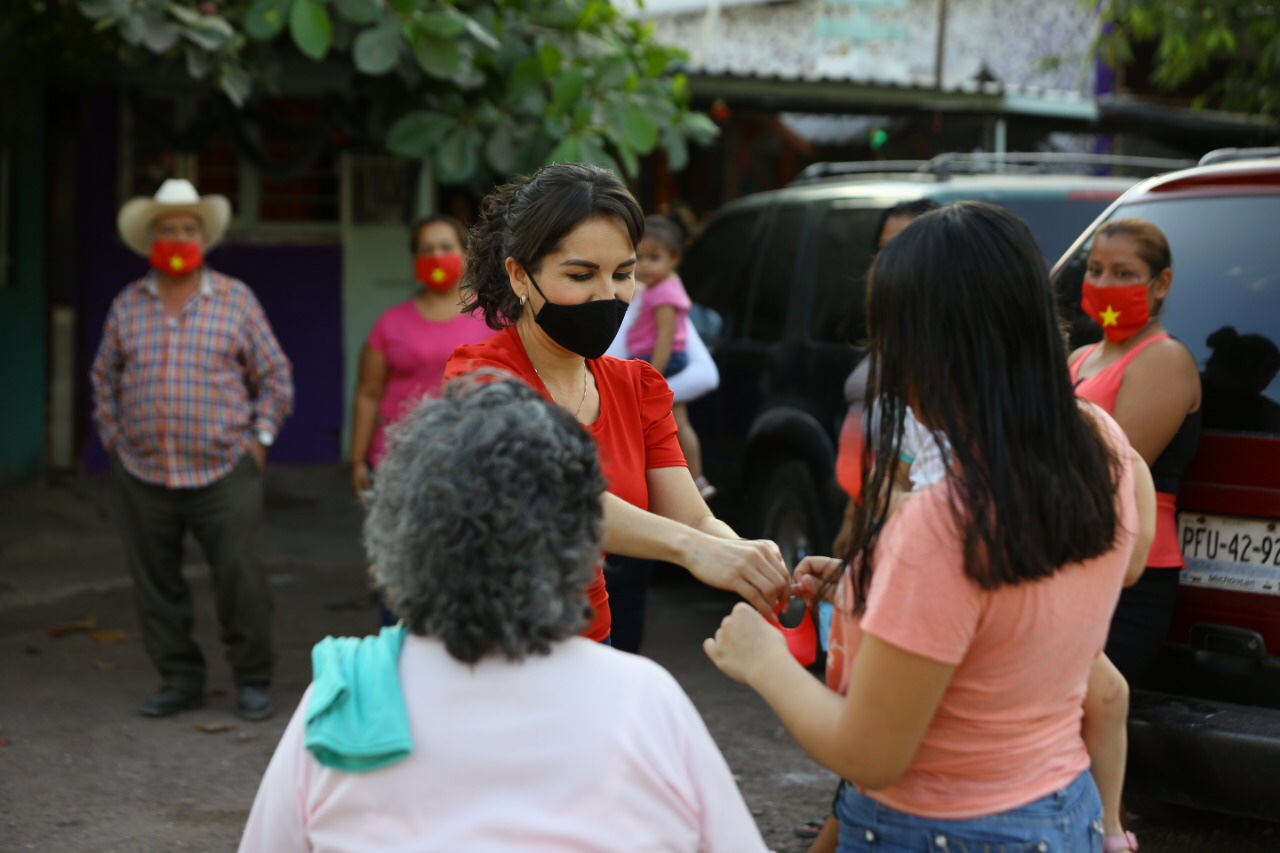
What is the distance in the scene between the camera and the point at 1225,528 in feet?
12.8

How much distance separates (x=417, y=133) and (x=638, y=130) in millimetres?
1103

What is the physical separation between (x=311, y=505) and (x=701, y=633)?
4.60 m

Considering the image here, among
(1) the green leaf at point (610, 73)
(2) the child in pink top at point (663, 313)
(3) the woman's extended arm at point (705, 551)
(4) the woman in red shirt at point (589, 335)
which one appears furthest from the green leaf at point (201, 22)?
(3) the woman's extended arm at point (705, 551)

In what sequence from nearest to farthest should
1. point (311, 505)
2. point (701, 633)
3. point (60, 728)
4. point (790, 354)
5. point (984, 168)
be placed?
point (60, 728), point (790, 354), point (701, 633), point (984, 168), point (311, 505)

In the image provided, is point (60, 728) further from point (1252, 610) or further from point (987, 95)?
point (987, 95)

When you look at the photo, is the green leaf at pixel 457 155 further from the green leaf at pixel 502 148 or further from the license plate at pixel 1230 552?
the license plate at pixel 1230 552

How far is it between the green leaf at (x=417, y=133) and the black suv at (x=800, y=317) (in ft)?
5.11

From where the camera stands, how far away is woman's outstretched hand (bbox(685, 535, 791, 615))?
270cm

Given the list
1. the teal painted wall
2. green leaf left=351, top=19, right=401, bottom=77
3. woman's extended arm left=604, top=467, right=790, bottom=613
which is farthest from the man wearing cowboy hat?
the teal painted wall

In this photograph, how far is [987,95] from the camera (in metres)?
12.6

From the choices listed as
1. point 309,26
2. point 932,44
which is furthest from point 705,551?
point 932,44

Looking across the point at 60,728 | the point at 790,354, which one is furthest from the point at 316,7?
the point at 60,728

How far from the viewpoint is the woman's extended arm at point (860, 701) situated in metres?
2.01

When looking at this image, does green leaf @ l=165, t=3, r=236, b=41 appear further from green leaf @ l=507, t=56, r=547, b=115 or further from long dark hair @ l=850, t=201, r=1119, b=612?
long dark hair @ l=850, t=201, r=1119, b=612
